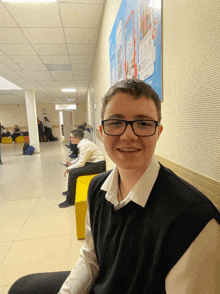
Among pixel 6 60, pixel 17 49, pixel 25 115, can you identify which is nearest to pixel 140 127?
pixel 17 49

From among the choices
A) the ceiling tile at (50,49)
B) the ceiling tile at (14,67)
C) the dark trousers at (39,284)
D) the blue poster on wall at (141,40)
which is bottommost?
the dark trousers at (39,284)

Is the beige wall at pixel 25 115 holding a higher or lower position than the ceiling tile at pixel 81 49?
lower

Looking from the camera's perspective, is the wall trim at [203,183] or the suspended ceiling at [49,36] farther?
the suspended ceiling at [49,36]

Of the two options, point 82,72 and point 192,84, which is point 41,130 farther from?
point 192,84

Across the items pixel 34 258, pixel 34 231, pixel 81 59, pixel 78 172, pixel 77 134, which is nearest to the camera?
pixel 34 258

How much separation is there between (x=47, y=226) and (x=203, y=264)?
2.48 metres

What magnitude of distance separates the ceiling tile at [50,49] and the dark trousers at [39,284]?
4.19 metres

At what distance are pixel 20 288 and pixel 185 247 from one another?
84 cm

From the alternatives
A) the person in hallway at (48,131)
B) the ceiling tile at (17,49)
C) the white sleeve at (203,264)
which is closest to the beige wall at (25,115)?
the person in hallway at (48,131)

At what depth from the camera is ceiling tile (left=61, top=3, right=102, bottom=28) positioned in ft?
8.86

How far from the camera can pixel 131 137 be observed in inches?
25.3

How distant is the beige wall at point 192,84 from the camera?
2.09ft

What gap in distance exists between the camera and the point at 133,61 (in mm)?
1451

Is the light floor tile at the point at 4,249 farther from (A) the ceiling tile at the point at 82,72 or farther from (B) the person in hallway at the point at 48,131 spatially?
(B) the person in hallway at the point at 48,131
